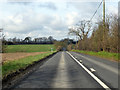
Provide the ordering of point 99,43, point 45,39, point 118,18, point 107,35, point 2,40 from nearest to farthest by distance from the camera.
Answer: point 2,40 → point 118,18 → point 107,35 → point 99,43 → point 45,39

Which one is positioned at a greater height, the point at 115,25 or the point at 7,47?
the point at 115,25

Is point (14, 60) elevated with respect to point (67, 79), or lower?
lower

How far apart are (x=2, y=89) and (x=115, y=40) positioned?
19118mm

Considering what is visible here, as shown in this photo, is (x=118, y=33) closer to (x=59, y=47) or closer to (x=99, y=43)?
(x=99, y=43)

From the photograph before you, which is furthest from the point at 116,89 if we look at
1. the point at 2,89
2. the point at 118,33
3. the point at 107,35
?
the point at 107,35

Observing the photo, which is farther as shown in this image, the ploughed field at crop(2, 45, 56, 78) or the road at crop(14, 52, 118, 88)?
the ploughed field at crop(2, 45, 56, 78)

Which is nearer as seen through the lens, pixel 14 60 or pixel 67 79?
pixel 67 79

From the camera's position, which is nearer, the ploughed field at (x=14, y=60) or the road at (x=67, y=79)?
the road at (x=67, y=79)

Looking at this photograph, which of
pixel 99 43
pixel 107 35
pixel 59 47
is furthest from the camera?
pixel 59 47

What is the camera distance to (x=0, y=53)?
9359 mm

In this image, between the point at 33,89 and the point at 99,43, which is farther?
the point at 99,43

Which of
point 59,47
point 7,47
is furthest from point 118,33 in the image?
point 59,47

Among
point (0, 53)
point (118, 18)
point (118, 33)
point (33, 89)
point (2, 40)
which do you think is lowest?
point (33, 89)

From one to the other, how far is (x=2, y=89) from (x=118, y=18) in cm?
2027
